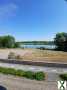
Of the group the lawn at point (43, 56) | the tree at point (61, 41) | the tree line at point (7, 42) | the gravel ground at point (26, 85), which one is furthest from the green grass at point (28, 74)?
the tree line at point (7, 42)

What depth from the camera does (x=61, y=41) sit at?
5962 cm

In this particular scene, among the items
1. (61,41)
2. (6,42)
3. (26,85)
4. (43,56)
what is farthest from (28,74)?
(6,42)

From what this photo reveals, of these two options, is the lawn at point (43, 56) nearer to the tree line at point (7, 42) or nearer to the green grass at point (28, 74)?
the green grass at point (28, 74)

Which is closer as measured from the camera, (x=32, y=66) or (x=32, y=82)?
A: (x=32, y=82)

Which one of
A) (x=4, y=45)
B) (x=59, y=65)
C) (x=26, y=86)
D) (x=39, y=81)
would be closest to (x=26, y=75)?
(x=39, y=81)

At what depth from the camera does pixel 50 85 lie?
15.2m

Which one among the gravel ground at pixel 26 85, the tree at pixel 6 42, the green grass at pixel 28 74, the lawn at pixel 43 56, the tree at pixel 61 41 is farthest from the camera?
the tree at pixel 6 42

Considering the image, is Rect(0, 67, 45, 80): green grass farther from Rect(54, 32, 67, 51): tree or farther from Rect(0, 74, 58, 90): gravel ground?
Rect(54, 32, 67, 51): tree

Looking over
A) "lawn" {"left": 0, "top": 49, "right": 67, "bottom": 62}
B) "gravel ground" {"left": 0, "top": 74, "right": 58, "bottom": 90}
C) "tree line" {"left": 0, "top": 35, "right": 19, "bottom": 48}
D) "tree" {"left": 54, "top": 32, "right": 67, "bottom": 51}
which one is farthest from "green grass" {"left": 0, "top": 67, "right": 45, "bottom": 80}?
"tree line" {"left": 0, "top": 35, "right": 19, "bottom": 48}

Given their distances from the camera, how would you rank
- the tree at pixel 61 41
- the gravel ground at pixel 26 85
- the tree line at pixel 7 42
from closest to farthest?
1. the gravel ground at pixel 26 85
2. the tree at pixel 61 41
3. the tree line at pixel 7 42

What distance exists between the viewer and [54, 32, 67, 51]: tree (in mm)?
55522

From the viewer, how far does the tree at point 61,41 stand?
55522 mm

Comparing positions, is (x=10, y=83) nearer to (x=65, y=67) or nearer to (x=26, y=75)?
(x=26, y=75)

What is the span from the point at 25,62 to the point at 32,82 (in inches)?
420
